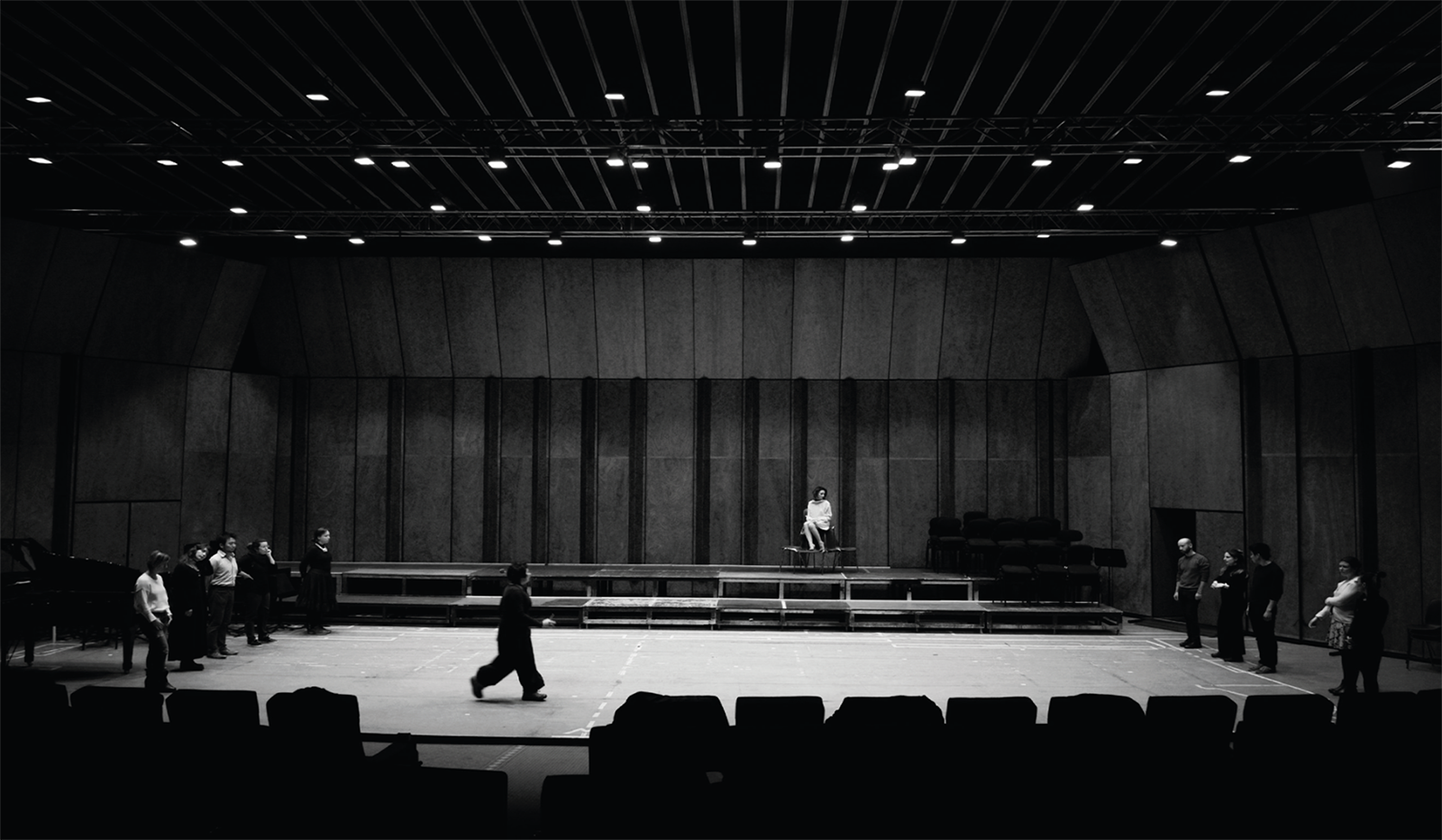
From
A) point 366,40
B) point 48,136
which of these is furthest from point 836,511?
point 48,136

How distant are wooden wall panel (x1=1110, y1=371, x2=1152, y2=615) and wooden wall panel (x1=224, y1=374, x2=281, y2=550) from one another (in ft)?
53.4

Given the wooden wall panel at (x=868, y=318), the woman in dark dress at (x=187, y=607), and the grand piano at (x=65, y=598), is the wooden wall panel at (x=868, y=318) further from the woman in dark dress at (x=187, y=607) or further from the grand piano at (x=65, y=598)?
the grand piano at (x=65, y=598)

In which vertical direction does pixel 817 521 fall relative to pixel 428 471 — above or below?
below

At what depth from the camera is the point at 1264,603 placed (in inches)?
478

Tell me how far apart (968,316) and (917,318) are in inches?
38.8

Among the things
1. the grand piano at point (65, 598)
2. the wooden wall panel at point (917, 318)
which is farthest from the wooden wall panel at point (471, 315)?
the grand piano at point (65, 598)

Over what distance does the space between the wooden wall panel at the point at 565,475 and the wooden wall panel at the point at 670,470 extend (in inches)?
56.4

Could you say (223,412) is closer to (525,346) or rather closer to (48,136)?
(525,346)

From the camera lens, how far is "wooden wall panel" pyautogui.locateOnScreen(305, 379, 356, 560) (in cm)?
1970

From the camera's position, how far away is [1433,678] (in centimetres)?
1183

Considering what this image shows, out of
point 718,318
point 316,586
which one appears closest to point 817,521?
point 718,318

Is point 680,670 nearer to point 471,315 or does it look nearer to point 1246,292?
point 471,315

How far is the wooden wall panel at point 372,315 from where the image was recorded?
19172 mm

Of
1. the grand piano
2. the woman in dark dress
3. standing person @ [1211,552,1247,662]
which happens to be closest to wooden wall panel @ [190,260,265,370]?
the grand piano
